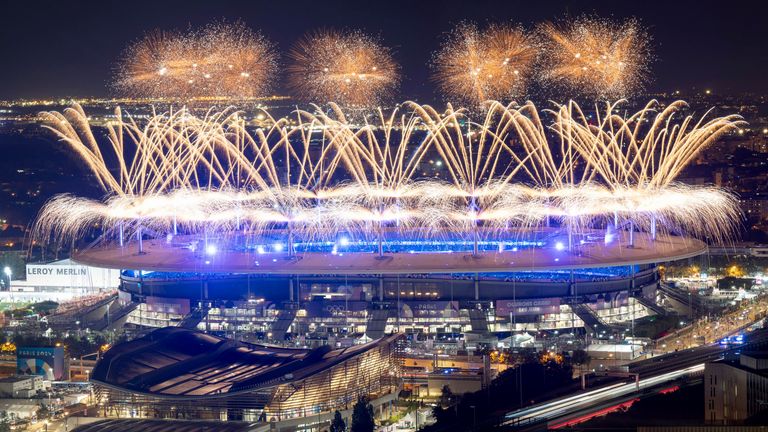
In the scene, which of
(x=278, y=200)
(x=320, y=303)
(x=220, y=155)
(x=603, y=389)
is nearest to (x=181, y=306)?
(x=320, y=303)

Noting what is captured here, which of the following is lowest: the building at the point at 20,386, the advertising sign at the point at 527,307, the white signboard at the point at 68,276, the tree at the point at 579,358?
the building at the point at 20,386

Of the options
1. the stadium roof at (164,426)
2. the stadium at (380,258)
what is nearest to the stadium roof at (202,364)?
the stadium at (380,258)

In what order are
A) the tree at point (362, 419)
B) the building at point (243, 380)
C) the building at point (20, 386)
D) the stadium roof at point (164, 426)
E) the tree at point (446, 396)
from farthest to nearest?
the building at point (20, 386) < the tree at point (446, 396) < the building at point (243, 380) < the stadium roof at point (164, 426) < the tree at point (362, 419)

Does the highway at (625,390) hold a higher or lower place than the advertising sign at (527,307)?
lower

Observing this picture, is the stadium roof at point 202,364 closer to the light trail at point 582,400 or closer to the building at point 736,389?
the light trail at point 582,400

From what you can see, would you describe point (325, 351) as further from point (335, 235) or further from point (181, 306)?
point (335, 235)

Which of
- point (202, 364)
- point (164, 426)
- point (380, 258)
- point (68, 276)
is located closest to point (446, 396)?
point (202, 364)

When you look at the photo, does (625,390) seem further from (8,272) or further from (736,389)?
A: (8,272)
